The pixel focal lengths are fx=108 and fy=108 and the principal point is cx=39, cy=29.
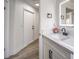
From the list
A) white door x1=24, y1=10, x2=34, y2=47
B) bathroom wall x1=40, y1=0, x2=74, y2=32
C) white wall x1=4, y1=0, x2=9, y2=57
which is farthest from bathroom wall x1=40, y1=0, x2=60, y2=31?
white door x1=24, y1=10, x2=34, y2=47

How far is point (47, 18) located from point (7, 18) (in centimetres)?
139

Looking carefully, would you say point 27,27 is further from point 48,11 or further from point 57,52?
point 57,52

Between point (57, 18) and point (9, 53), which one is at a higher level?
point (57, 18)

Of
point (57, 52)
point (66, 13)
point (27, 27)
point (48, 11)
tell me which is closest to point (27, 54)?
point (48, 11)

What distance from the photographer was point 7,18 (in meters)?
3.66

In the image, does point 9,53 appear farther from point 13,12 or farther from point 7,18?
point 13,12

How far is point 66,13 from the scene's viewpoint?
2.71 metres

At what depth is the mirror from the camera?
7.88 feet

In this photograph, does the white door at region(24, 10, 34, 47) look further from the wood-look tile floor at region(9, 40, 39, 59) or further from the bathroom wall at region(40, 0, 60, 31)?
the bathroom wall at region(40, 0, 60, 31)
